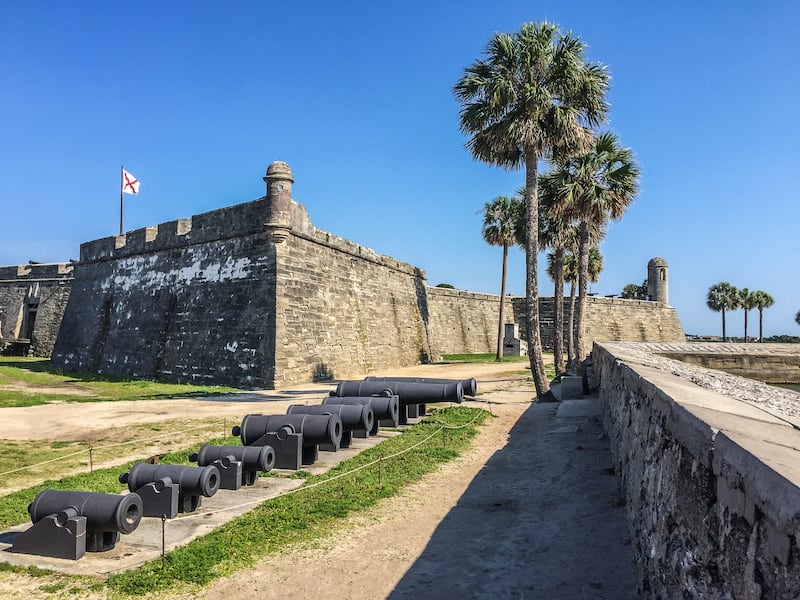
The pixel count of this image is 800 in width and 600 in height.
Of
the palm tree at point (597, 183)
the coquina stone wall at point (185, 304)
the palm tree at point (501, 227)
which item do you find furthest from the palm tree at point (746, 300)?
the coquina stone wall at point (185, 304)

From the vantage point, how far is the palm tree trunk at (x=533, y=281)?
13.8m

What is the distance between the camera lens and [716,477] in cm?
231

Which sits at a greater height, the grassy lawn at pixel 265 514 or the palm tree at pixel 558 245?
the palm tree at pixel 558 245

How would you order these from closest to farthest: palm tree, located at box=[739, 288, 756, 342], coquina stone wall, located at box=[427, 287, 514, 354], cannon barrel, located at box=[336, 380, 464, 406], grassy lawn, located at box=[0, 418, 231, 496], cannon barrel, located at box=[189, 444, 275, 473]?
1. cannon barrel, located at box=[189, 444, 275, 473]
2. grassy lawn, located at box=[0, 418, 231, 496]
3. cannon barrel, located at box=[336, 380, 464, 406]
4. coquina stone wall, located at box=[427, 287, 514, 354]
5. palm tree, located at box=[739, 288, 756, 342]

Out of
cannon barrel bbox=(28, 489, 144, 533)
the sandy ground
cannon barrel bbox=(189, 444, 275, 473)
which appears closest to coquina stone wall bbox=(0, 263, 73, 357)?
cannon barrel bbox=(189, 444, 275, 473)

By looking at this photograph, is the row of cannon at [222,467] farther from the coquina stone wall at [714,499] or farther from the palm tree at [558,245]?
the palm tree at [558,245]

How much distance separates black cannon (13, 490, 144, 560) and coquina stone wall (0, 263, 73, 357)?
31765 millimetres

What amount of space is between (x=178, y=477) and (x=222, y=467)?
88cm

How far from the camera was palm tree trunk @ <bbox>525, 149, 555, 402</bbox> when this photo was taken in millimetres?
13844

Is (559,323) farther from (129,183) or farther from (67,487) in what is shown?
(129,183)

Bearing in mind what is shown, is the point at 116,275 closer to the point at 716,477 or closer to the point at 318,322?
the point at 318,322

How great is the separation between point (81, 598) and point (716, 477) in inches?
166

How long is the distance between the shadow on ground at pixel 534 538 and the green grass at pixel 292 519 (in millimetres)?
994

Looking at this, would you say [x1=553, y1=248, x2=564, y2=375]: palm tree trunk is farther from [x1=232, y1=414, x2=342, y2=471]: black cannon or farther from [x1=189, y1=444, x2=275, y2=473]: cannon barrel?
[x1=189, y1=444, x2=275, y2=473]: cannon barrel
